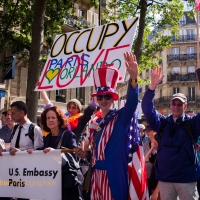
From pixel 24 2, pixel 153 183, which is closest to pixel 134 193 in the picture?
pixel 153 183

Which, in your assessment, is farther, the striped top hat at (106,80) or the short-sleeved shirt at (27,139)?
the short-sleeved shirt at (27,139)

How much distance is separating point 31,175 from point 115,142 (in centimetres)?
158

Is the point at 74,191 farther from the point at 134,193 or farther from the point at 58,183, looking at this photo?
the point at 134,193

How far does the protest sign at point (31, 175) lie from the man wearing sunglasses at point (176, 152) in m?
1.24

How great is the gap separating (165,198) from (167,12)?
504 inches

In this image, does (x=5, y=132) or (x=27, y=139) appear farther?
(x=5, y=132)

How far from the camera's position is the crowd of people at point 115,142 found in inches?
124

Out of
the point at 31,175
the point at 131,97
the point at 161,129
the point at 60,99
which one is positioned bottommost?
the point at 31,175

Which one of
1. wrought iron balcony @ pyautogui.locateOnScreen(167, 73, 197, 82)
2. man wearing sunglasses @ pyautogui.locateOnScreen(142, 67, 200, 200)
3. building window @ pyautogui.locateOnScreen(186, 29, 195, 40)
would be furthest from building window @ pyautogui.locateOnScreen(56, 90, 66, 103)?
building window @ pyautogui.locateOnScreen(186, 29, 195, 40)

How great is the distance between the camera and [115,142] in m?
3.18

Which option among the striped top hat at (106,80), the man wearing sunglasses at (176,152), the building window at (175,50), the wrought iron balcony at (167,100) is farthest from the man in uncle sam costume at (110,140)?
the building window at (175,50)

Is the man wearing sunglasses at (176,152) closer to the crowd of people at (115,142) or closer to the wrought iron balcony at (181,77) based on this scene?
the crowd of people at (115,142)

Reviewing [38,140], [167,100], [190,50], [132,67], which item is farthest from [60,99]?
[190,50]

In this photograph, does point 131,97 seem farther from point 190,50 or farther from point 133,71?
point 190,50
